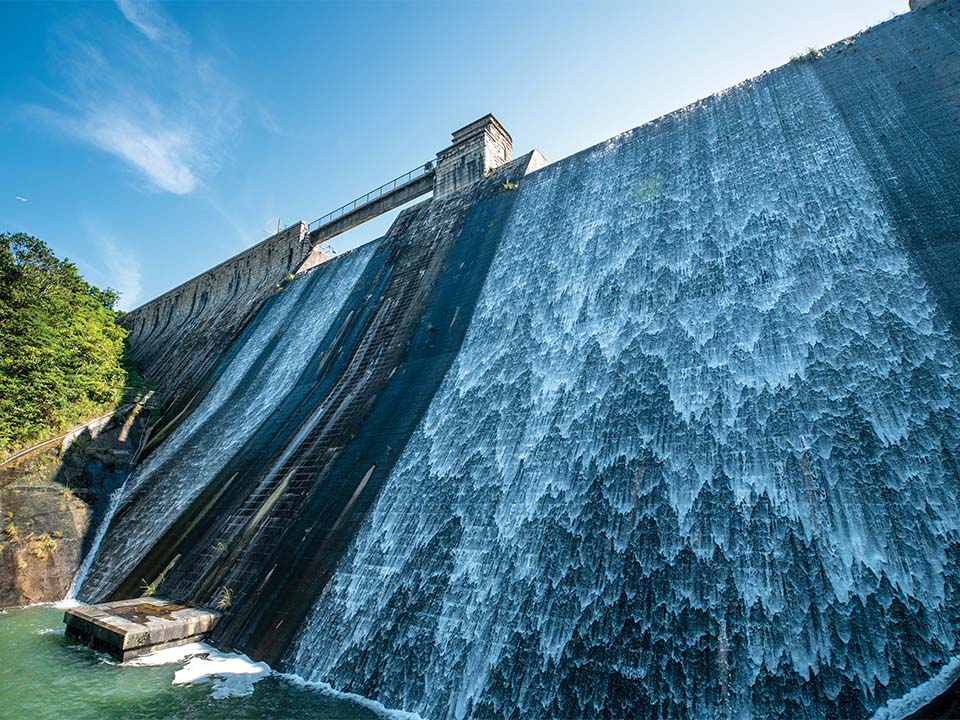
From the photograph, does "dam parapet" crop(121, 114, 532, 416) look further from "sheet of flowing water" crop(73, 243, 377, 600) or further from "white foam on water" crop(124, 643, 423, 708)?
"white foam on water" crop(124, 643, 423, 708)

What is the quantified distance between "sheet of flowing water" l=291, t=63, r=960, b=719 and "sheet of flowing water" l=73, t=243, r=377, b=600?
7.15 m

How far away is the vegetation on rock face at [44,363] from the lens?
47.0ft

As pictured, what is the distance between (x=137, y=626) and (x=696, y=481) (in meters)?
8.64

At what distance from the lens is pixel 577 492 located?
6.92 metres

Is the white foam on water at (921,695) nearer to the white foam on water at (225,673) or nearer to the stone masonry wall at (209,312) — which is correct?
the white foam on water at (225,673)

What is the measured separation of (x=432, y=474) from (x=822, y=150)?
8.63 meters

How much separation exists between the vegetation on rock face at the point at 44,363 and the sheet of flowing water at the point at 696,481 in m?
12.2

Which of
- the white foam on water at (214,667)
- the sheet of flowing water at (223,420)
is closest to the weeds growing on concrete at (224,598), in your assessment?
the white foam on water at (214,667)

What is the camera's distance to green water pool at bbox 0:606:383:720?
239 inches

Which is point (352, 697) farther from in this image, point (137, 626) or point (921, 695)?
point (921, 695)

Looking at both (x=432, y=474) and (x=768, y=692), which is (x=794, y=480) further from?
(x=432, y=474)

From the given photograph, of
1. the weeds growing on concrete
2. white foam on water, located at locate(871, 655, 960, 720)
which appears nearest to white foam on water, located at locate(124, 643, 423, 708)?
the weeds growing on concrete

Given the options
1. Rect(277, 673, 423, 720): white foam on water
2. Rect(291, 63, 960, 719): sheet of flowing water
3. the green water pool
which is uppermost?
Rect(291, 63, 960, 719): sheet of flowing water

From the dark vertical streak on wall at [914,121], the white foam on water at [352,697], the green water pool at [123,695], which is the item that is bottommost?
the green water pool at [123,695]
